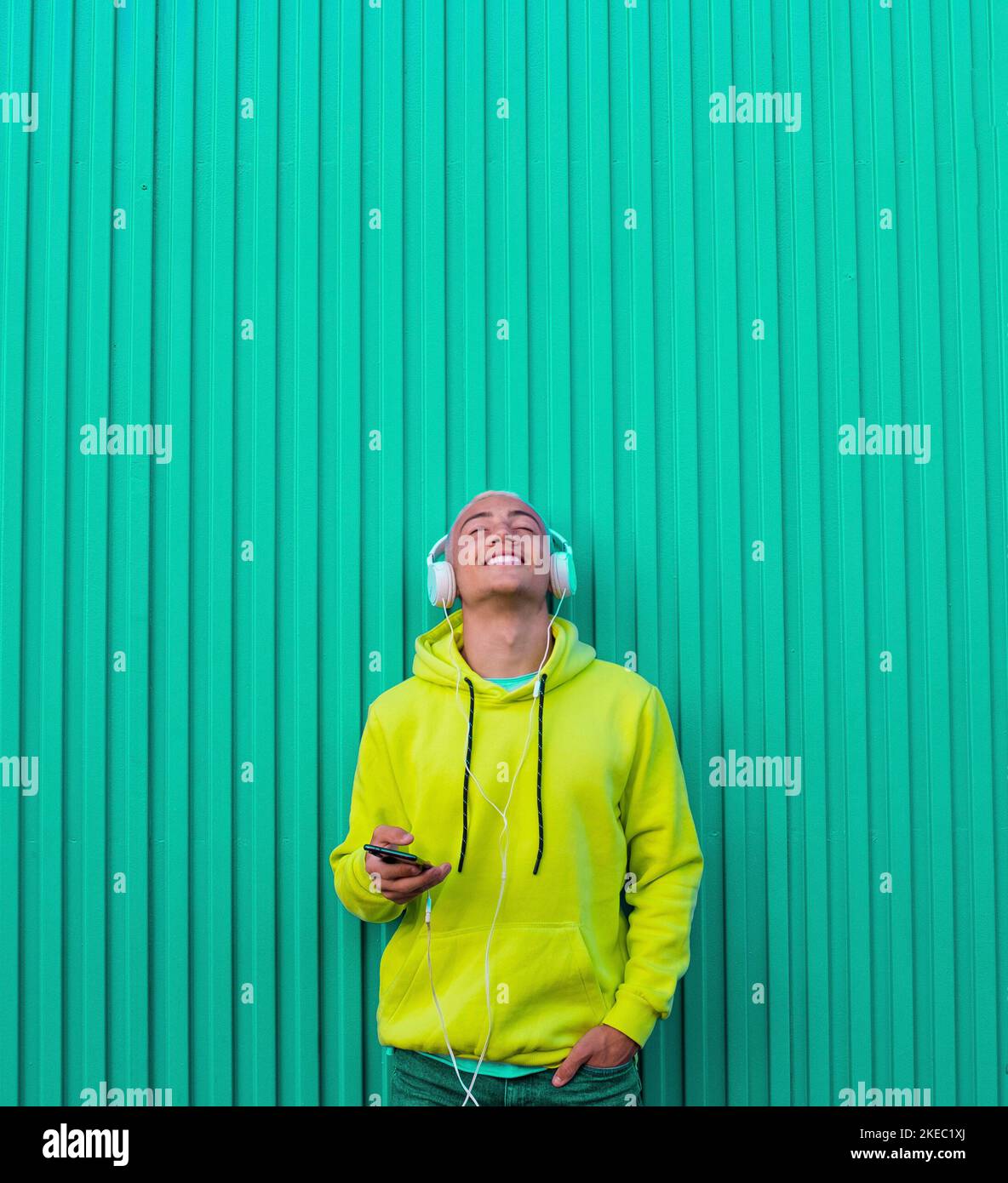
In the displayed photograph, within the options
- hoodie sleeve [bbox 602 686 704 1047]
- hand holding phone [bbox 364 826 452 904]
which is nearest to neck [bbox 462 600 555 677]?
hoodie sleeve [bbox 602 686 704 1047]

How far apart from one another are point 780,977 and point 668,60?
74.4 inches

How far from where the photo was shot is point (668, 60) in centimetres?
216

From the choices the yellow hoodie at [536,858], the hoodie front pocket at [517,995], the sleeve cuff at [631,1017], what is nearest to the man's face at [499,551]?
the yellow hoodie at [536,858]

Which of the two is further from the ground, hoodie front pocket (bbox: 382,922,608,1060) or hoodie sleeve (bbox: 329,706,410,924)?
hoodie sleeve (bbox: 329,706,410,924)

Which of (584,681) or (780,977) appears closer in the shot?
(584,681)

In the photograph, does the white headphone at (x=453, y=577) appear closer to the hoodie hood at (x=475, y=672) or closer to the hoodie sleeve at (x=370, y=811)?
the hoodie hood at (x=475, y=672)

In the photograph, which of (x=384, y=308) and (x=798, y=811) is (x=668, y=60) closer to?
(x=384, y=308)

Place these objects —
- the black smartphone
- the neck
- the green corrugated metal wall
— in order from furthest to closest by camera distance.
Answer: the green corrugated metal wall
the neck
the black smartphone

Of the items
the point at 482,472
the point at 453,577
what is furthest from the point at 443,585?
the point at 482,472

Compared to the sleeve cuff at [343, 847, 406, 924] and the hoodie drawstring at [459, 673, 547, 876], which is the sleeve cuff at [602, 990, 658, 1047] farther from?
the sleeve cuff at [343, 847, 406, 924]

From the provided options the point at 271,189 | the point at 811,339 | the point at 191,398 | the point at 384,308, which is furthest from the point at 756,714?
the point at 271,189

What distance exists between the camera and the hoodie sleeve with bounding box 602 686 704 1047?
1732 mm

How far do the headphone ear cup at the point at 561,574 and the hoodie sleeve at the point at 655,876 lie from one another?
0.25m

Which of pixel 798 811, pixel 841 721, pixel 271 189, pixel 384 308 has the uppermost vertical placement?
pixel 271 189
